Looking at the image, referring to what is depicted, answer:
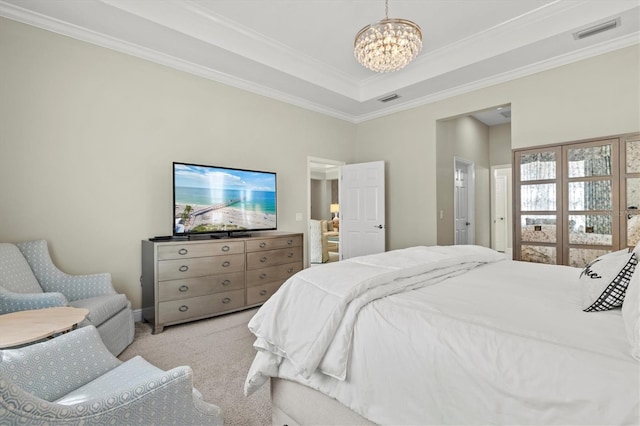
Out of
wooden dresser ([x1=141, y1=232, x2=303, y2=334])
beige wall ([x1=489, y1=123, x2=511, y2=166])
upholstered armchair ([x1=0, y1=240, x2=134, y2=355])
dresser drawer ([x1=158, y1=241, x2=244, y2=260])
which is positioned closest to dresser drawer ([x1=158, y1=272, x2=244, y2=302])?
wooden dresser ([x1=141, y1=232, x2=303, y2=334])

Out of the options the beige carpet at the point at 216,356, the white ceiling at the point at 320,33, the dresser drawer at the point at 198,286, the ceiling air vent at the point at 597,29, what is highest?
the white ceiling at the point at 320,33

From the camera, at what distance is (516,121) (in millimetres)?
3914

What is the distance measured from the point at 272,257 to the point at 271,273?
0.20m

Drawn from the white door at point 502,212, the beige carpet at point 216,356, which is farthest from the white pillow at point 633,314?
the white door at point 502,212

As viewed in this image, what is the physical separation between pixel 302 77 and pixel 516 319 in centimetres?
382

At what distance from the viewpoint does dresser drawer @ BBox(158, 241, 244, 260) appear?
9.89 ft

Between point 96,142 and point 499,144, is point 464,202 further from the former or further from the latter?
point 96,142

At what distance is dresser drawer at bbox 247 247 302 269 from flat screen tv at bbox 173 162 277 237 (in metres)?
0.43

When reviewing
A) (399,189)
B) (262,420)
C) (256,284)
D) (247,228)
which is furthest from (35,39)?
(399,189)

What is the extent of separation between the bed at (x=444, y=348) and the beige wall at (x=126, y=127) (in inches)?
97.8

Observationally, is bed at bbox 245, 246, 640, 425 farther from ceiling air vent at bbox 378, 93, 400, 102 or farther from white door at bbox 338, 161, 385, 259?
ceiling air vent at bbox 378, 93, 400, 102

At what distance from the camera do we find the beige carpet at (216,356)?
1869mm

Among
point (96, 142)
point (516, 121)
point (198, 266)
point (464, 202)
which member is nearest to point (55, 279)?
point (198, 266)

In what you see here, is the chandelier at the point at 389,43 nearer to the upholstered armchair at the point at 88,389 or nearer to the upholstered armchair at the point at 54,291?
the upholstered armchair at the point at 88,389
